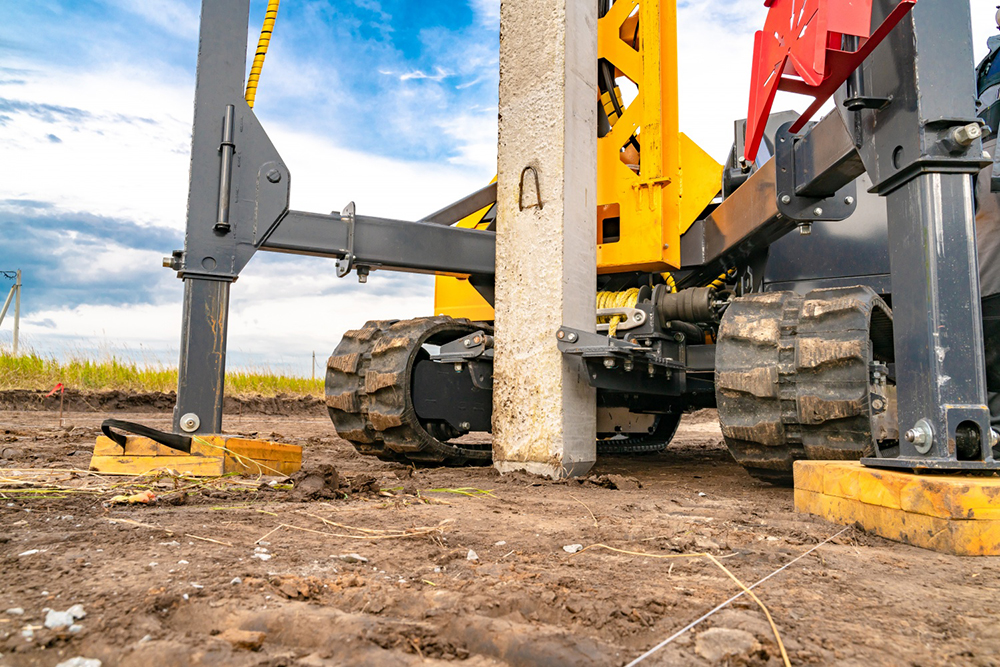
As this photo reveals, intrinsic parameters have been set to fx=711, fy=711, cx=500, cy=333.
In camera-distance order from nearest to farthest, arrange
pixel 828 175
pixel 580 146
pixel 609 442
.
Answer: pixel 828 175
pixel 580 146
pixel 609 442

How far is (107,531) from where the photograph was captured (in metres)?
2.05

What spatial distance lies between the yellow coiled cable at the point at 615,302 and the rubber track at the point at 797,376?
1164 mm

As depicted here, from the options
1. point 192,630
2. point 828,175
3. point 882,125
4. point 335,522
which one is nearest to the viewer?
point 192,630

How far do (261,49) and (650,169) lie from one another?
7.73ft

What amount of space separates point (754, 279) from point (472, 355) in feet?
5.74

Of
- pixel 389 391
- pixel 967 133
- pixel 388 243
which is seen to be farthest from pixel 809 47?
pixel 389 391

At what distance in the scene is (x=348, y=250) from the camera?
4.14 metres

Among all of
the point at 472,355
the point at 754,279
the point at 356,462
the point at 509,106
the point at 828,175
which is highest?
the point at 509,106

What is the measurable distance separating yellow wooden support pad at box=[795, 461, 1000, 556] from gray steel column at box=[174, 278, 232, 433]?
2.78m

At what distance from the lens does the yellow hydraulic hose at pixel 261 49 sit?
3.84 meters

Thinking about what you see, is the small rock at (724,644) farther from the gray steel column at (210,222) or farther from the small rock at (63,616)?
the gray steel column at (210,222)

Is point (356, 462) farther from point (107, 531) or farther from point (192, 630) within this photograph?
point (192, 630)

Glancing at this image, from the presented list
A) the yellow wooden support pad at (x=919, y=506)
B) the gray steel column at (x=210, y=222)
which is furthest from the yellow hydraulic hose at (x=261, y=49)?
the yellow wooden support pad at (x=919, y=506)

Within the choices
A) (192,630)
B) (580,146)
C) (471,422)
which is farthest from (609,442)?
(192,630)
